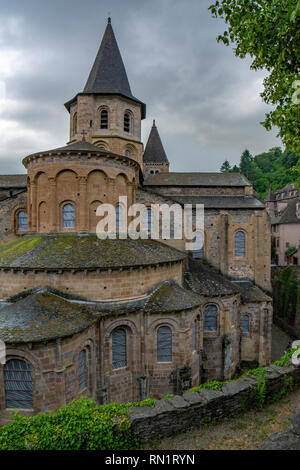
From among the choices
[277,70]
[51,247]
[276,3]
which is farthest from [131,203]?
[276,3]

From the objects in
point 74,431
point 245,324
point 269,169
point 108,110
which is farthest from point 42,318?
point 269,169

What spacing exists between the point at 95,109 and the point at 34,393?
74.9 feet

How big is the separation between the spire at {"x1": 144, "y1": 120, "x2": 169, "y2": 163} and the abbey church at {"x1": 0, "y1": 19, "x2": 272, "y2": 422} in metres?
18.6

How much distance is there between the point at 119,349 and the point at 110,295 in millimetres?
2692

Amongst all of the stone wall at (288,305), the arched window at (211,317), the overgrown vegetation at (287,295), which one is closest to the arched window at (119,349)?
the arched window at (211,317)

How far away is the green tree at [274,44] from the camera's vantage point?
25.2ft

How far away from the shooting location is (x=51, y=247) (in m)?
13.5

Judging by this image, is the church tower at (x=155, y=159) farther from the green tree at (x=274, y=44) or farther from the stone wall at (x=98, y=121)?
the green tree at (x=274, y=44)

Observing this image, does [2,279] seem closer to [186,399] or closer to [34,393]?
[34,393]

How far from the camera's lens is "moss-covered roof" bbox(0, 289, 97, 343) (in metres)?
9.59

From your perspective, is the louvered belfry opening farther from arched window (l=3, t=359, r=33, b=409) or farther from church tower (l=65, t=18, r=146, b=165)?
arched window (l=3, t=359, r=33, b=409)

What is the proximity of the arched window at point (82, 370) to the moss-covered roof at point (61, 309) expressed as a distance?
1.53m

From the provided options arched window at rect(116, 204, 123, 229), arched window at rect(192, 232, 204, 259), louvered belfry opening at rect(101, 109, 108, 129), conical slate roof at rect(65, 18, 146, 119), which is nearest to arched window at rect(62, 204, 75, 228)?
arched window at rect(116, 204, 123, 229)

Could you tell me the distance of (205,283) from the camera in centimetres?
1841
